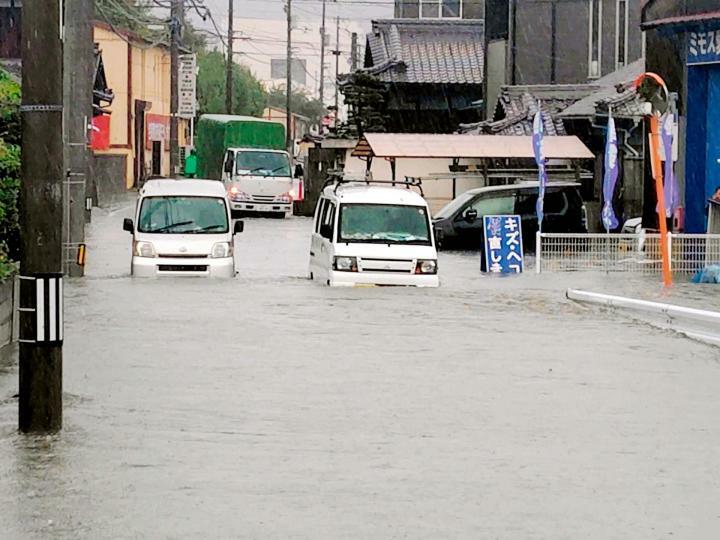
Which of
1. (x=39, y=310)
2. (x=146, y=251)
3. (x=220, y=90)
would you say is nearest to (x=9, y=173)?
(x=39, y=310)

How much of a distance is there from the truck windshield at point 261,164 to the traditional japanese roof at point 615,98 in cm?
970

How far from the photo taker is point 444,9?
196ft

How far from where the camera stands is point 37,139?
29.0ft

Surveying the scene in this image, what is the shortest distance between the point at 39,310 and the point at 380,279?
37.8ft

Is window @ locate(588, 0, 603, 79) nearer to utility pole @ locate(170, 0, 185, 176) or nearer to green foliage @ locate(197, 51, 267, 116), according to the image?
utility pole @ locate(170, 0, 185, 176)

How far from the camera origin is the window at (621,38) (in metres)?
43.7

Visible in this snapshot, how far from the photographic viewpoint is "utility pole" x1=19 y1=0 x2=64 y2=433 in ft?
Result: 28.8

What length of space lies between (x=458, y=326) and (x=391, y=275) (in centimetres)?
469

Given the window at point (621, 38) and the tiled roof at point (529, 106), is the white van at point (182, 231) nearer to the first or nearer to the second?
the tiled roof at point (529, 106)

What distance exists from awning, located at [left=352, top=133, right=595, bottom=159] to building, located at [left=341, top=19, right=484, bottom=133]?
16580mm

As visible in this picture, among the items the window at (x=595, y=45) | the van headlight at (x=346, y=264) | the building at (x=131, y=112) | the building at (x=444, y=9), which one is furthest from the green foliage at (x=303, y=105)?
the van headlight at (x=346, y=264)

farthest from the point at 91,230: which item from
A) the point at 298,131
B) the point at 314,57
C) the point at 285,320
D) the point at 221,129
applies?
the point at 314,57

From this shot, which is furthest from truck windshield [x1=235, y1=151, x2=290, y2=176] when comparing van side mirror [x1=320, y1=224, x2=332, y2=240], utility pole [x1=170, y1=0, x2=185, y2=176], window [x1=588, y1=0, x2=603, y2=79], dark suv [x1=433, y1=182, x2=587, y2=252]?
van side mirror [x1=320, y1=224, x2=332, y2=240]

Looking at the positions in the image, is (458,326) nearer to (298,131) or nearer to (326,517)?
(326,517)
